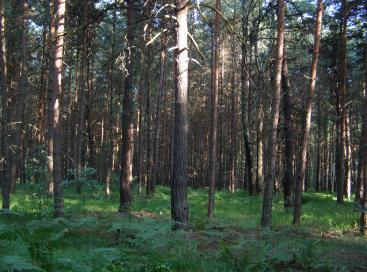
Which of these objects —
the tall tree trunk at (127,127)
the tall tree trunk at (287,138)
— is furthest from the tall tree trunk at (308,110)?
the tall tree trunk at (127,127)

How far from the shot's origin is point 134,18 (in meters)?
13.8

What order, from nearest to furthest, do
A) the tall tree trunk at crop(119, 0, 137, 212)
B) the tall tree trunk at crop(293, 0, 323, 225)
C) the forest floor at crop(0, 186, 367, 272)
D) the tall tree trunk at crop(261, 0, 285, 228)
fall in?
the forest floor at crop(0, 186, 367, 272) → the tall tree trunk at crop(261, 0, 285, 228) → the tall tree trunk at crop(293, 0, 323, 225) → the tall tree trunk at crop(119, 0, 137, 212)

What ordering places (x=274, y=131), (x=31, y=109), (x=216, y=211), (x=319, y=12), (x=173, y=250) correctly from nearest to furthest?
(x=173, y=250), (x=274, y=131), (x=319, y=12), (x=216, y=211), (x=31, y=109)

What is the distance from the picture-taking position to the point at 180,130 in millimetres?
9445

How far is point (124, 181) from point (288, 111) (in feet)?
27.2

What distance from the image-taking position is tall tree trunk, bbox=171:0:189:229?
938 cm

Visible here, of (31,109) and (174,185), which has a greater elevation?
(31,109)

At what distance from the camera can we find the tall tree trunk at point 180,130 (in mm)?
9375

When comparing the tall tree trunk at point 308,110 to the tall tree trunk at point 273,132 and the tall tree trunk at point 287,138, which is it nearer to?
the tall tree trunk at point 273,132

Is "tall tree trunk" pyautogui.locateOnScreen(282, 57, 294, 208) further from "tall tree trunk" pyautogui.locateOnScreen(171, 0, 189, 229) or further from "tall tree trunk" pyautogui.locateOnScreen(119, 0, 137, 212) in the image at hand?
"tall tree trunk" pyautogui.locateOnScreen(171, 0, 189, 229)

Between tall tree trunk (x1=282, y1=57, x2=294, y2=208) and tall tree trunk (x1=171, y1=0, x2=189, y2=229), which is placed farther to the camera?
tall tree trunk (x1=282, y1=57, x2=294, y2=208)

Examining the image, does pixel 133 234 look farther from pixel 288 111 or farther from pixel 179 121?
pixel 288 111

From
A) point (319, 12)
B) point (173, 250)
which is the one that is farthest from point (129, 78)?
point (173, 250)

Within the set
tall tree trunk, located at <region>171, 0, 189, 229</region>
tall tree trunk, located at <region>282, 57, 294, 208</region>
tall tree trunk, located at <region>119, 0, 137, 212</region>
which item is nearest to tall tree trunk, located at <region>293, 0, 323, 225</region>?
tall tree trunk, located at <region>282, 57, 294, 208</region>
